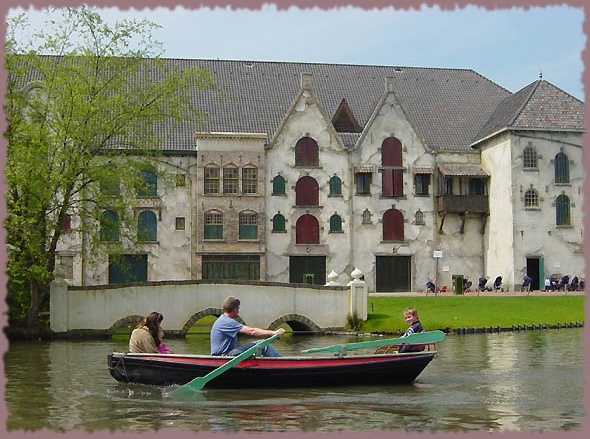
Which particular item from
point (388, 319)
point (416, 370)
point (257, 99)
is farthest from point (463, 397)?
point (257, 99)

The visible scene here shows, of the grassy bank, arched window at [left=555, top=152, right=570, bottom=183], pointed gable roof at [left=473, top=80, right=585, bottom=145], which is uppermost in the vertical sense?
pointed gable roof at [left=473, top=80, right=585, bottom=145]

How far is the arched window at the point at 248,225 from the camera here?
6328 centimetres

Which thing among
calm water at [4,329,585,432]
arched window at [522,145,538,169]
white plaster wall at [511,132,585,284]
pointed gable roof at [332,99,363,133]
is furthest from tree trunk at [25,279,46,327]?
arched window at [522,145,538,169]

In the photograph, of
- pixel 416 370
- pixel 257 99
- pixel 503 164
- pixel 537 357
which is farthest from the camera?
pixel 257 99

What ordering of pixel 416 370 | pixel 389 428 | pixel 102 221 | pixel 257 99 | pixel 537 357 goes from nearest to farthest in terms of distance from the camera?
pixel 389 428
pixel 416 370
pixel 537 357
pixel 102 221
pixel 257 99

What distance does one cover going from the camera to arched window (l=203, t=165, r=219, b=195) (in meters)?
63.2

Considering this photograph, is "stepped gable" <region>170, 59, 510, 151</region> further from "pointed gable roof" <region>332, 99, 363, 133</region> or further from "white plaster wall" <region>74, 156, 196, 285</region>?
"white plaster wall" <region>74, 156, 196, 285</region>

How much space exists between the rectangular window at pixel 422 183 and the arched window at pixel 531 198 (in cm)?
697

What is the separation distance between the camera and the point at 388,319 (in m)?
46.8

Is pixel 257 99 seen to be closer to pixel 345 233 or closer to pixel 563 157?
pixel 345 233

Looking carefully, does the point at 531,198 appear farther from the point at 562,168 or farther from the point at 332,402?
the point at 332,402

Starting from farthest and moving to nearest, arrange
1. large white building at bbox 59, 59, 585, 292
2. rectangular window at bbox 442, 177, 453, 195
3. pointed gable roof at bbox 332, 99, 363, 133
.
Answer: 1. pointed gable roof at bbox 332, 99, 363, 133
2. rectangular window at bbox 442, 177, 453, 195
3. large white building at bbox 59, 59, 585, 292

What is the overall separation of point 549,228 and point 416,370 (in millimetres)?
41218

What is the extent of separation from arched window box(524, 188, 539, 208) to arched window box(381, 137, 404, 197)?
340 inches
